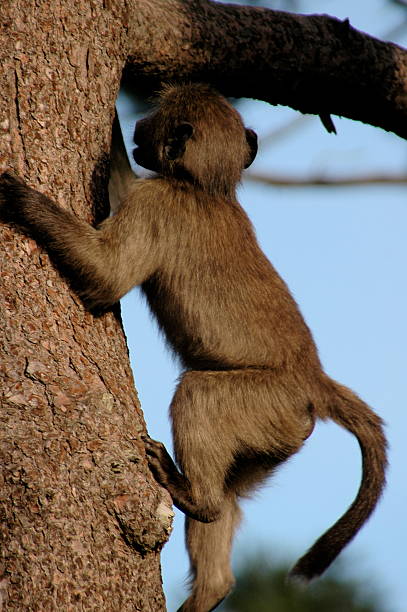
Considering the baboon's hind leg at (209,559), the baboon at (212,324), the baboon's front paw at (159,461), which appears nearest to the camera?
the baboon's front paw at (159,461)

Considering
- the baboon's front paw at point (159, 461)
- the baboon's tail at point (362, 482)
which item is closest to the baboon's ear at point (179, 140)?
the baboon's tail at point (362, 482)

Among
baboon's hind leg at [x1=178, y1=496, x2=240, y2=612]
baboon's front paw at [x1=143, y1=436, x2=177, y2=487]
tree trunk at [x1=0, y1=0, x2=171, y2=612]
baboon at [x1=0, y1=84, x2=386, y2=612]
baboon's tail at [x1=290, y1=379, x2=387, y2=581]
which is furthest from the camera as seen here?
baboon's hind leg at [x1=178, y1=496, x2=240, y2=612]

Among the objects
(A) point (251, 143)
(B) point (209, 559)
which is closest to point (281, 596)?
(B) point (209, 559)

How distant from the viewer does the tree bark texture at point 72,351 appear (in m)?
2.97

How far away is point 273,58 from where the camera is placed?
537 centimetres

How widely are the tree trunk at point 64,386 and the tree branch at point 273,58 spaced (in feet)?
3.31

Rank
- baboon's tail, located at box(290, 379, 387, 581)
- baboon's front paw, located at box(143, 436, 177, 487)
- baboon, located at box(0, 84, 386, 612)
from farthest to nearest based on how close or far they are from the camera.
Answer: baboon's tail, located at box(290, 379, 387, 581) → baboon, located at box(0, 84, 386, 612) → baboon's front paw, located at box(143, 436, 177, 487)

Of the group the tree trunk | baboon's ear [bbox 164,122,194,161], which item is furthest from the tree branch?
the tree trunk

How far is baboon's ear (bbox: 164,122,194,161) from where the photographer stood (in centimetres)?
455

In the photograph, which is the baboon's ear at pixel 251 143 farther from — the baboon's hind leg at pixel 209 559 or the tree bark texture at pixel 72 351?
the baboon's hind leg at pixel 209 559

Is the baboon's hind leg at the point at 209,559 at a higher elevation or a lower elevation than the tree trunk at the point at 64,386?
lower

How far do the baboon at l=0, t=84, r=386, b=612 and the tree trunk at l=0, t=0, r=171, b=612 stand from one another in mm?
178

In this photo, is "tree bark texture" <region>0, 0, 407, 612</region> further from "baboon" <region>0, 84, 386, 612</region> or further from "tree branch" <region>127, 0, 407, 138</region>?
"baboon" <region>0, 84, 386, 612</region>

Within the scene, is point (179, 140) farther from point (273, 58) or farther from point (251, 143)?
point (273, 58)
